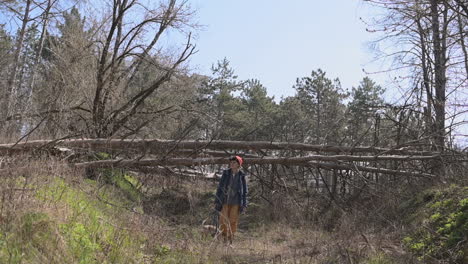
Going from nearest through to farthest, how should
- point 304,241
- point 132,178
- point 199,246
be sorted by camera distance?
point 199,246 < point 304,241 < point 132,178

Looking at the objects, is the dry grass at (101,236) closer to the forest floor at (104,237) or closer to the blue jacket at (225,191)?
the forest floor at (104,237)

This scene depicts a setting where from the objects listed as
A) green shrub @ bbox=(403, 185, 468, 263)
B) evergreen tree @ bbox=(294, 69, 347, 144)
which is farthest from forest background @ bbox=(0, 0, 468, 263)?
evergreen tree @ bbox=(294, 69, 347, 144)

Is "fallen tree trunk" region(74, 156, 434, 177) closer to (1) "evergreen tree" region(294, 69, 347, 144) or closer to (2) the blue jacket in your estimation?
(2) the blue jacket

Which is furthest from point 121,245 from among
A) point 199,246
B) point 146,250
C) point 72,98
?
point 72,98

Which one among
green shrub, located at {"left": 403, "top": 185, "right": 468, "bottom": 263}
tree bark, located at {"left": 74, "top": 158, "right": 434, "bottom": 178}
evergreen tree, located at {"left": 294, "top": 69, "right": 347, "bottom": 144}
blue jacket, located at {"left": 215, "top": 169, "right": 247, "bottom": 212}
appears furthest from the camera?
evergreen tree, located at {"left": 294, "top": 69, "right": 347, "bottom": 144}

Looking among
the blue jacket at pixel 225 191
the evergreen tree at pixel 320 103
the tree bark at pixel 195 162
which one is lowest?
the blue jacket at pixel 225 191

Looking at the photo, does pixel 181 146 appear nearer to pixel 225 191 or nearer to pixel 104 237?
pixel 225 191

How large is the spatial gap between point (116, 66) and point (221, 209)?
7.20 metres

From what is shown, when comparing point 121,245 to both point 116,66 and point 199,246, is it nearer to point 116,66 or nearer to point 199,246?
point 199,246

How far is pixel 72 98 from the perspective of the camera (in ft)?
42.0

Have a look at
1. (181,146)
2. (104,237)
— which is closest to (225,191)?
(181,146)

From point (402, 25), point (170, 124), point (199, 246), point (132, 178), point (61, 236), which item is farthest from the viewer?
point (170, 124)

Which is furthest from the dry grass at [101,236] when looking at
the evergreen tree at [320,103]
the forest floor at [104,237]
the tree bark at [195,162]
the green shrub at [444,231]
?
the evergreen tree at [320,103]

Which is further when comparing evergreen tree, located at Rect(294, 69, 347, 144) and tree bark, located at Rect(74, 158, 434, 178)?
evergreen tree, located at Rect(294, 69, 347, 144)
